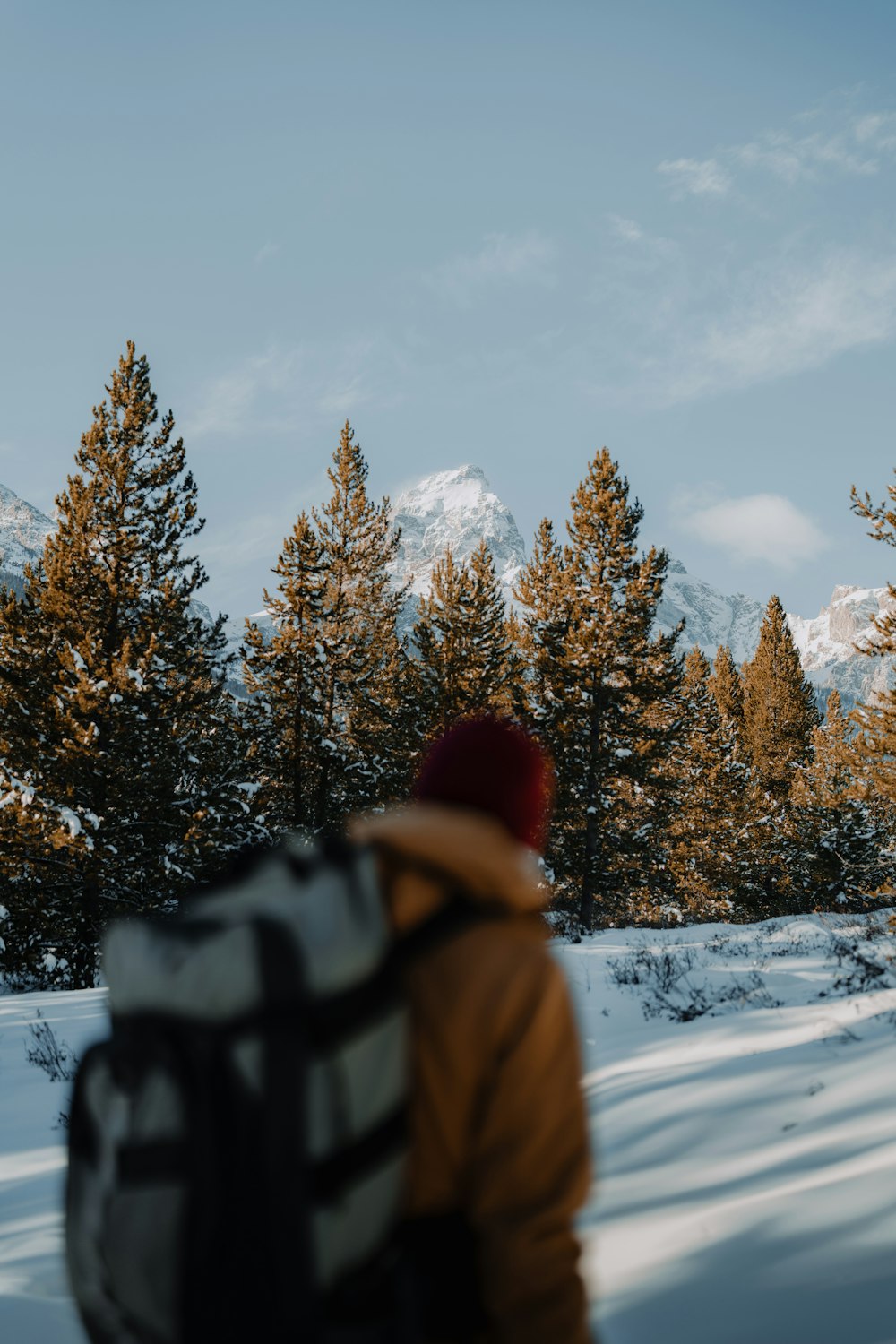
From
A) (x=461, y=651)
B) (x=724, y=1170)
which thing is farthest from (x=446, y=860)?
(x=461, y=651)

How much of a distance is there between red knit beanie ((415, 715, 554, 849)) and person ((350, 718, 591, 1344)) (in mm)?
122

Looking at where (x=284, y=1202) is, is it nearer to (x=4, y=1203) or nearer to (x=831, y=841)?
(x=4, y=1203)

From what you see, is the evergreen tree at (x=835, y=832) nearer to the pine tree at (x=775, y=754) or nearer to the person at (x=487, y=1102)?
the pine tree at (x=775, y=754)

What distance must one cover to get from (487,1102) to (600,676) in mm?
18175

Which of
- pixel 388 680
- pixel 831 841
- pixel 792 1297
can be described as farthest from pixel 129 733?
pixel 831 841

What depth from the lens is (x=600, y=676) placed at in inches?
749

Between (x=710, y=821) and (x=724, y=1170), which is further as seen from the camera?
(x=710, y=821)

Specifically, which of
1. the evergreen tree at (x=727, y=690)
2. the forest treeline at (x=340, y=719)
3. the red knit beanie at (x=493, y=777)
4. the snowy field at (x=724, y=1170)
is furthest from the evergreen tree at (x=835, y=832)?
the red knit beanie at (x=493, y=777)

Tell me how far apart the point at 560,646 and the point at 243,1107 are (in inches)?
736

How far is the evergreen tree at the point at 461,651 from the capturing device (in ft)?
65.9

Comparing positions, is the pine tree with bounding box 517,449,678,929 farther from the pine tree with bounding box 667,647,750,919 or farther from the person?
the person

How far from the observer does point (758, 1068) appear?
4.15 meters

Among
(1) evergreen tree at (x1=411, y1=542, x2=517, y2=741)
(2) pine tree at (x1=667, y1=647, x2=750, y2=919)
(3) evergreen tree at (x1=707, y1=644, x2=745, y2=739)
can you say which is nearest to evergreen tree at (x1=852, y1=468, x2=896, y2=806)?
(1) evergreen tree at (x1=411, y1=542, x2=517, y2=741)

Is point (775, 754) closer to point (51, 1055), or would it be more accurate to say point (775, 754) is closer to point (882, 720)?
point (882, 720)
